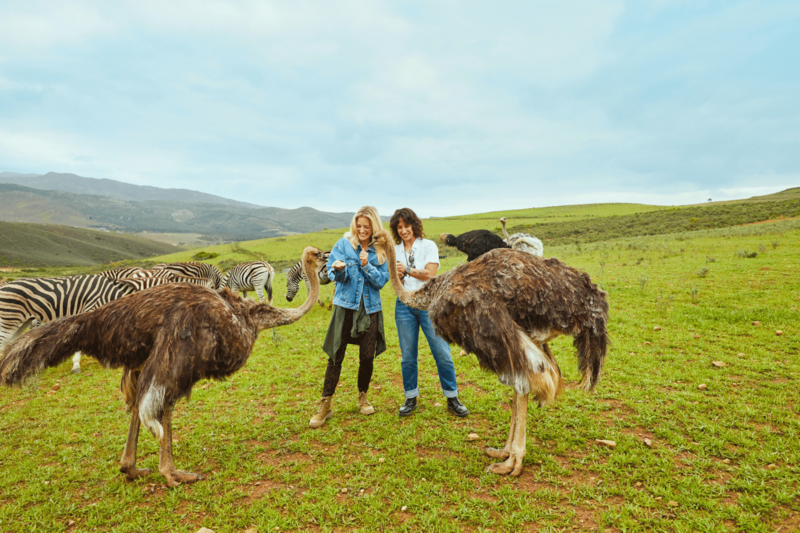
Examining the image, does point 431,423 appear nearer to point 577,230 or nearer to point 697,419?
point 697,419

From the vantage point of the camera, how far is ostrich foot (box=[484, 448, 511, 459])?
4089 millimetres

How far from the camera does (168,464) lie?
3840 mm

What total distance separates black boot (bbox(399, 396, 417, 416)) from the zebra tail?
3.58 meters

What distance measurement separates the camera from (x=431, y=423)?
493 cm

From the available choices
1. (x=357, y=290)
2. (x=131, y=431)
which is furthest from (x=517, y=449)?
(x=131, y=431)

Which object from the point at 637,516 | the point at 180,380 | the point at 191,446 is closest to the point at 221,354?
the point at 180,380

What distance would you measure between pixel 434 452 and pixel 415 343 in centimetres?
128

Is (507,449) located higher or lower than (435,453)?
higher

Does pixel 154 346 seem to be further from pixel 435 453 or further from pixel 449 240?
pixel 449 240

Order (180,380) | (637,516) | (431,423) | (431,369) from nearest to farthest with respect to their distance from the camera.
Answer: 1. (637,516)
2. (180,380)
3. (431,423)
4. (431,369)

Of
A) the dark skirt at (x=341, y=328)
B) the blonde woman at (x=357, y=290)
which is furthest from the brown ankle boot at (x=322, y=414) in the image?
the dark skirt at (x=341, y=328)

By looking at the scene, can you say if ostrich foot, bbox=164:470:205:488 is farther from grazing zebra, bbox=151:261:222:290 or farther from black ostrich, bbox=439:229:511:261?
grazing zebra, bbox=151:261:222:290

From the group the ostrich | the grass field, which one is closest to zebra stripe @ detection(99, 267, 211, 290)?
the grass field

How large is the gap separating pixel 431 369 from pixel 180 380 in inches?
172
